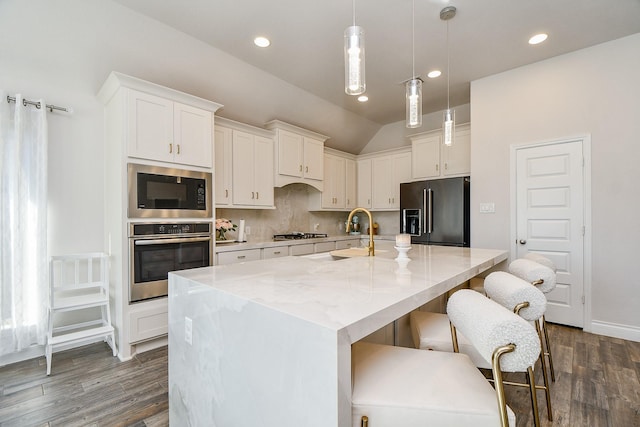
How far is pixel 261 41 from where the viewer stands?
2934 millimetres

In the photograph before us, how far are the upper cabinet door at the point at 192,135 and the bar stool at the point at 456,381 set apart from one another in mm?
2557

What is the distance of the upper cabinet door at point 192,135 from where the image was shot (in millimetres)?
2822

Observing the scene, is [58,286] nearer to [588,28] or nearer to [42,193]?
[42,193]

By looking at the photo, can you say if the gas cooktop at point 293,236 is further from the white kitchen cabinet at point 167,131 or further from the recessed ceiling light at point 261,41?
the recessed ceiling light at point 261,41

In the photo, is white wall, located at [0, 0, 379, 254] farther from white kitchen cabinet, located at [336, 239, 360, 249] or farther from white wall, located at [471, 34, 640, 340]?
white wall, located at [471, 34, 640, 340]

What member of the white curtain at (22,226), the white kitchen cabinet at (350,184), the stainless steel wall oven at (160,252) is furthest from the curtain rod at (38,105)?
the white kitchen cabinet at (350,184)

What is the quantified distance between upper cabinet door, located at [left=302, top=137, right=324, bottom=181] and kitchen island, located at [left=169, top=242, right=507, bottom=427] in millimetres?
3036

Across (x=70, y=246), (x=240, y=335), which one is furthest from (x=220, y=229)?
(x=240, y=335)

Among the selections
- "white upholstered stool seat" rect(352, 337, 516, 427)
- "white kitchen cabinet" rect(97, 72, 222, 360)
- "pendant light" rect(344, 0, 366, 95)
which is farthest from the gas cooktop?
"white upholstered stool seat" rect(352, 337, 516, 427)

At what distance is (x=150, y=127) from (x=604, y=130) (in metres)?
4.38

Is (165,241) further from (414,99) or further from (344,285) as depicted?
(414,99)

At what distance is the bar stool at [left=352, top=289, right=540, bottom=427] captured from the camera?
81 cm

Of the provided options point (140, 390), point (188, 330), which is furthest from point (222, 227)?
point (188, 330)

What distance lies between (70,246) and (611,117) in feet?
17.5
